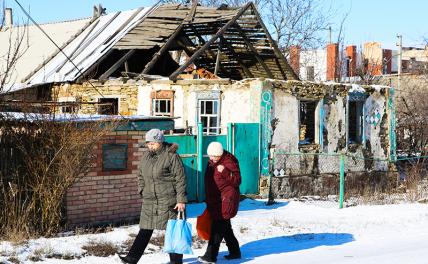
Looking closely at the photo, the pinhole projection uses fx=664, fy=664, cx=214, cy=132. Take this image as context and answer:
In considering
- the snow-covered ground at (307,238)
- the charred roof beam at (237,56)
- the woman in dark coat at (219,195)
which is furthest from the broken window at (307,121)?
the woman in dark coat at (219,195)

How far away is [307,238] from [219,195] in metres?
2.74

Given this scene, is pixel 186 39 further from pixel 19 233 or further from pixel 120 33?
pixel 19 233

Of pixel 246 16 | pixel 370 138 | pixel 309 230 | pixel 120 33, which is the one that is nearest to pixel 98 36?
pixel 120 33

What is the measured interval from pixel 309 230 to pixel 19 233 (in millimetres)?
4936

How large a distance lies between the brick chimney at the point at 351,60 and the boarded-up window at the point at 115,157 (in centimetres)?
2863

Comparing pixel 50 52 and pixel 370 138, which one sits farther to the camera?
pixel 50 52

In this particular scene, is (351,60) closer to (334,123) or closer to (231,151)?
(334,123)

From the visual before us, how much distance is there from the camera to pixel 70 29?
23.4 m

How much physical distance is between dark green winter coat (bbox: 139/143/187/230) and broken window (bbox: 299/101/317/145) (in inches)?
423

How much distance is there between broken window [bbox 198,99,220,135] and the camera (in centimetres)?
1733

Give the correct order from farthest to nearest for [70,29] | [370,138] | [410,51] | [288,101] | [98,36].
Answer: [410,51] < [70,29] < [98,36] < [370,138] < [288,101]

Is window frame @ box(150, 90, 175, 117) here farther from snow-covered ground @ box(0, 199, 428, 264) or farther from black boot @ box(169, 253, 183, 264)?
black boot @ box(169, 253, 183, 264)

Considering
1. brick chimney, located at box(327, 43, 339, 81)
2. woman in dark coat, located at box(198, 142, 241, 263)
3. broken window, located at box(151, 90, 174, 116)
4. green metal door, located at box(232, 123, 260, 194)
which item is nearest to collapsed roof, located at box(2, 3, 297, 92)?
broken window, located at box(151, 90, 174, 116)

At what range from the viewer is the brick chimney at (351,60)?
3866 centimetres
